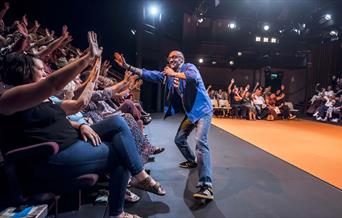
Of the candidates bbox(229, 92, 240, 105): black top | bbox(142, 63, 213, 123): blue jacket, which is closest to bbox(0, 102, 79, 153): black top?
bbox(142, 63, 213, 123): blue jacket

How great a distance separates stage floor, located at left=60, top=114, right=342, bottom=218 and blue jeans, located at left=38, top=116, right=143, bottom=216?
0.65 meters

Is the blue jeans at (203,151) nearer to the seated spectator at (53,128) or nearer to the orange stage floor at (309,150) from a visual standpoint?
the seated spectator at (53,128)

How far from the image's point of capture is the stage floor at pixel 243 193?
2465 mm

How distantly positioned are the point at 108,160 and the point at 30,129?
45 cm

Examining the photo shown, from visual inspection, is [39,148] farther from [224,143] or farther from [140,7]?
[140,7]

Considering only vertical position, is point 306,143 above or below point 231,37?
below

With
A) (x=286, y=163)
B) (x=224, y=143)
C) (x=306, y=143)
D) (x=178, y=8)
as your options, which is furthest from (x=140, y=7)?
(x=286, y=163)

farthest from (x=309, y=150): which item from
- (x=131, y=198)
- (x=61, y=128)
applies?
(x=61, y=128)

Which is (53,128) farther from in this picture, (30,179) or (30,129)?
(30,179)

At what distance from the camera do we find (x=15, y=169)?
136cm

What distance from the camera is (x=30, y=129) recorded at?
1.42 metres

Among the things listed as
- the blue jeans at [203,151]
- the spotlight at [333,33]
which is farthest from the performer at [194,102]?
the spotlight at [333,33]

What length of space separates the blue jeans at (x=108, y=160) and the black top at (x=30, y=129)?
0.27 feet

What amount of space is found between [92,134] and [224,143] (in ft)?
14.4
